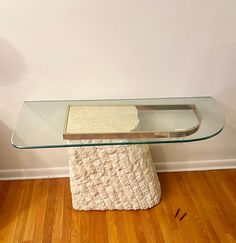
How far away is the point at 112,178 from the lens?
167cm

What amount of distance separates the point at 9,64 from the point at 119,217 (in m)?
1.10

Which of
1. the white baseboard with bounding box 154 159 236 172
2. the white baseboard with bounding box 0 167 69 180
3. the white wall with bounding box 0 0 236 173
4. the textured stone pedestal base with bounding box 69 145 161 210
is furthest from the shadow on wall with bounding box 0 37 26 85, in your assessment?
the white baseboard with bounding box 154 159 236 172

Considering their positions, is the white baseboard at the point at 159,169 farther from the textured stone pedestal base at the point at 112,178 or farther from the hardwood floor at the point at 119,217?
the textured stone pedestal base at the point at 112,178

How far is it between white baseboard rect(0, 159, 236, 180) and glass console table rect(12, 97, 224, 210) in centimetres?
30

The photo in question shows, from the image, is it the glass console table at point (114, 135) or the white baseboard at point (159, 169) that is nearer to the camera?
the glass console table at point (114, 135)

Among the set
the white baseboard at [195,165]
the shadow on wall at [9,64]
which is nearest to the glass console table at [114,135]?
the shadow on wall at [9,64]

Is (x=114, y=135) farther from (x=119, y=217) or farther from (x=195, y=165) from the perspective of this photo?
(x=195, y=165)

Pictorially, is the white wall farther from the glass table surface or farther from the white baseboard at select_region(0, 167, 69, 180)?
the white baseboard at select_region(0, 167, 69, 180)

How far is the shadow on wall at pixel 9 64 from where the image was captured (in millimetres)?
1543

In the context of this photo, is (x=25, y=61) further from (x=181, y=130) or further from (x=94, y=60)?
(x=181, y=130)

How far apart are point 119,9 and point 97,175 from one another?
0.93 metres

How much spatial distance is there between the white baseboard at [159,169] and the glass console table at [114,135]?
0.30 m

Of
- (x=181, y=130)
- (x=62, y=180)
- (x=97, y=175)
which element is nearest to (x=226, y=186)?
A: (x=181, y=130)

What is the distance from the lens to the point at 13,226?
1.64 metres
